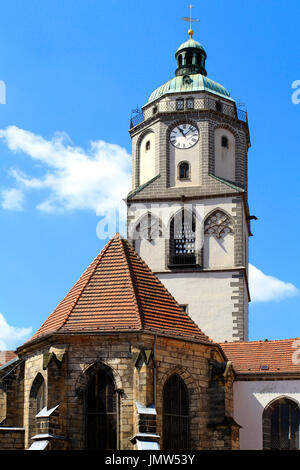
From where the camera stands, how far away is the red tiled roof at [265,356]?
102 feet


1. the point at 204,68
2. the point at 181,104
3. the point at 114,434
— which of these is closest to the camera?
the point at 114,434

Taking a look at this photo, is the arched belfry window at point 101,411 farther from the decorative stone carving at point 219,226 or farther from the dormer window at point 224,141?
the dormer window at point 224,141

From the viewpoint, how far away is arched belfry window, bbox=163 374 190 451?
25.7 m

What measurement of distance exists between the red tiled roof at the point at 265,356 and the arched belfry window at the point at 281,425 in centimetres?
120

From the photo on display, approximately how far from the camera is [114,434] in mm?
25094

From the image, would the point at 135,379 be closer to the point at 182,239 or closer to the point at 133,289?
the point at 133,289

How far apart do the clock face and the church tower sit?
2.0 inches

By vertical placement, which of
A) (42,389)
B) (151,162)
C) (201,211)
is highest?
(151,162)

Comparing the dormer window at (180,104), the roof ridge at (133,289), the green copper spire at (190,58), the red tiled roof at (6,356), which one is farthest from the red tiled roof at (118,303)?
the green copper spire at (190,58)

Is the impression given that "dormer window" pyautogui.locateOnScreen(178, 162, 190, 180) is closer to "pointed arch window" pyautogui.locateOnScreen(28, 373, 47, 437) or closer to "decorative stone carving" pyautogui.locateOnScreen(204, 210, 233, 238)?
"decorative stone carving" pyautogui.locateOnScreen(204, 210, 233, 238)
